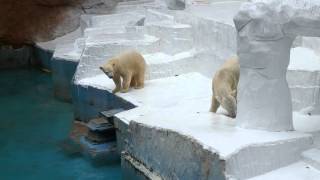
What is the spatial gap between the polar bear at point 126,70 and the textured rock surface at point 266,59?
335cm

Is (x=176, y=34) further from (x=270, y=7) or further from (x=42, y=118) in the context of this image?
(x=270, y=7)

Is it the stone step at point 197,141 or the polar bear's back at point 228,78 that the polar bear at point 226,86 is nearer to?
the polar bear's back at point 228,78

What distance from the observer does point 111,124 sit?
26.2 ft

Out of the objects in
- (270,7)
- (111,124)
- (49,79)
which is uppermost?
(270,7)

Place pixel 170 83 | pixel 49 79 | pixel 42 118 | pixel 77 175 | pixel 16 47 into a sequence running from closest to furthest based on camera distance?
pixel 77 175
pixel 170 83
pixel 42 118
pixel 49 79
pixel 16 47

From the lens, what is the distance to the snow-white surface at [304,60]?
21.2 feet

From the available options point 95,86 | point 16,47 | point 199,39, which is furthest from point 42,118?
point 16,47

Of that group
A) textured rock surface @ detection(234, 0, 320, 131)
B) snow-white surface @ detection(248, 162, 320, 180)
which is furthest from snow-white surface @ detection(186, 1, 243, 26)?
snow-white surface @ detection(248, 162, 320, 180)

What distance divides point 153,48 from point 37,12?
685 centimetres

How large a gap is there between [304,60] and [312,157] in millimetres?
2012

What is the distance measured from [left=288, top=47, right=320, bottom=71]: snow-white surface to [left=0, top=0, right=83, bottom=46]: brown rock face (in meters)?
9.57

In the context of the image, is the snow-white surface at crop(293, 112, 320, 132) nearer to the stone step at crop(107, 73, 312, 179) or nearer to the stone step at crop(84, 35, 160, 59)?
the stone step at crop(107, 73, 312, 179)

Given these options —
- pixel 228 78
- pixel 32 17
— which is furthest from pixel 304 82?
pixel 32 17

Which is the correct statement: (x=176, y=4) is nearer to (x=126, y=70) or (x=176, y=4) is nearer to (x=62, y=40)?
(x=126, y=70)
